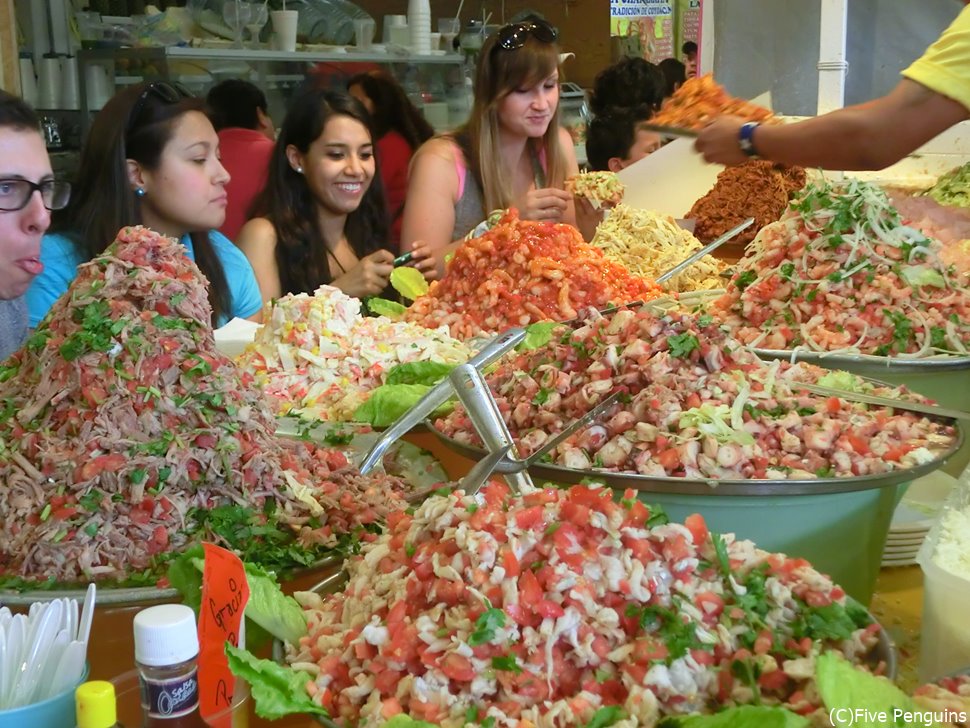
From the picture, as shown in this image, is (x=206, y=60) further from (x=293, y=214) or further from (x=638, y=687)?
(x=638, y=687)

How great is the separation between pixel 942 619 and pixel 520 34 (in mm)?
3150

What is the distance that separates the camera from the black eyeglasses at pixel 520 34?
3.79m

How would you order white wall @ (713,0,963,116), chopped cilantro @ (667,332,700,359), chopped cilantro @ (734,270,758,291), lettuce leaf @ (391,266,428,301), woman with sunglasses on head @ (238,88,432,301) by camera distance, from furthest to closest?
white wall @ (713,0,963,116) < woman with sunglasses on head @ (238,88,432,301) < lettuce leaf @ (391,266,428,301) < chopped cilantro @ (734,270,758,291) < chopped cilantro @ (667,332,700,359)

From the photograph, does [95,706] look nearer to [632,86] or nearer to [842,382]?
[842,382]

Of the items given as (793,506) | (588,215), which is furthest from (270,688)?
(588,215)

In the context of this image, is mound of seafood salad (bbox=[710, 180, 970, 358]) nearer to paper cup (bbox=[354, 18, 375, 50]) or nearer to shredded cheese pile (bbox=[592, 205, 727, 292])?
shredded cheese pile (bbox=[592, 205, 727, 292])

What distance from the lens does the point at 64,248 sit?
122 inches

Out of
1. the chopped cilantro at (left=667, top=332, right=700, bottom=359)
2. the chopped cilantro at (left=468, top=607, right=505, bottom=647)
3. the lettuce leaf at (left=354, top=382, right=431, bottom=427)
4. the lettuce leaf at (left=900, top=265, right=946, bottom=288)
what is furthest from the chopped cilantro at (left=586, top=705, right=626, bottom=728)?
the lettuce leaf at (left=900, top=265, right=946, bottom=288)

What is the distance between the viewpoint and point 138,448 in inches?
51.0

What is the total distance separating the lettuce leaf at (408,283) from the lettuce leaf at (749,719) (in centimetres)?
247

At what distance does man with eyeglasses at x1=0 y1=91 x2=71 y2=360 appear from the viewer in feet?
7.95

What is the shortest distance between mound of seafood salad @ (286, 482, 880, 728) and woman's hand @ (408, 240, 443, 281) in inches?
94.5

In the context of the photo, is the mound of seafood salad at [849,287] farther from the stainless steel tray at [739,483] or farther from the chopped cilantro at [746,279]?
the stainless steel tray at [739,483]

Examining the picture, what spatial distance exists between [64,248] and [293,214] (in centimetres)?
100
